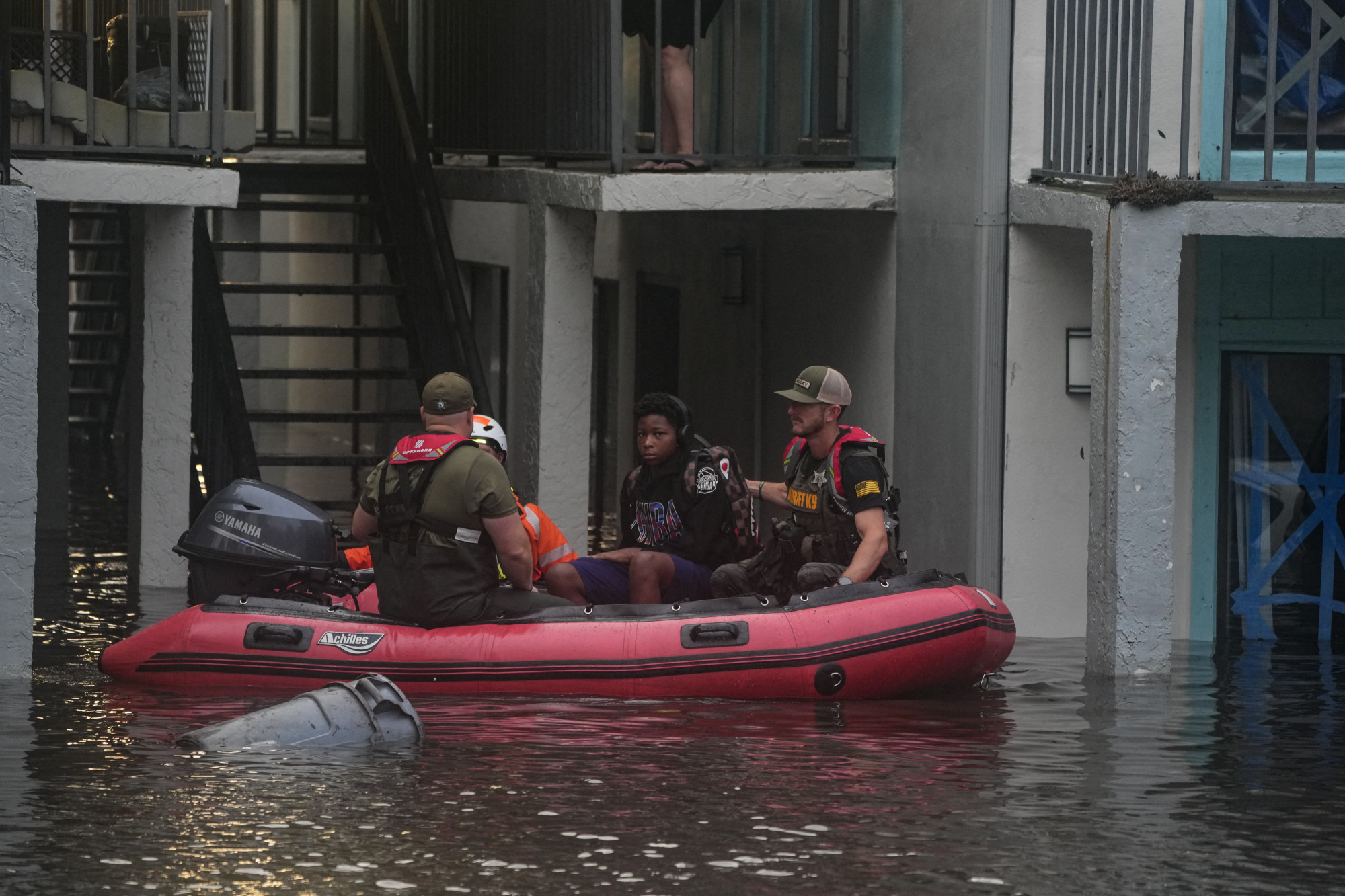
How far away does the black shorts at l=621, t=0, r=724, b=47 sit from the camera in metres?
12.0

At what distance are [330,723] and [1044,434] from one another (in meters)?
4.34

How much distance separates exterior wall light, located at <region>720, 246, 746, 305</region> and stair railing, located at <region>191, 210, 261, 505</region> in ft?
10.4

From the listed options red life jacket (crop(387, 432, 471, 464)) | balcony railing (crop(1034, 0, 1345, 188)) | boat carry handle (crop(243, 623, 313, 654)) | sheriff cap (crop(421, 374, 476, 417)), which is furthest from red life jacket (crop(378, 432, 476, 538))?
balcony railing (crop(1034, 0, 1345, 188))

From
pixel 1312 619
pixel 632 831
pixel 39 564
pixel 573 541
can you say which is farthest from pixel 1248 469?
pixel 39 564

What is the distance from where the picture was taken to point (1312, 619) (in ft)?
38.0

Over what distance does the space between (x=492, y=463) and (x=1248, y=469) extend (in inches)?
168

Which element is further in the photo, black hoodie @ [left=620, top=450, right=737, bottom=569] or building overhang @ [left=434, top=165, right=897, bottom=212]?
building overhang @ [left=434, top=165, right=897, bottom=212]

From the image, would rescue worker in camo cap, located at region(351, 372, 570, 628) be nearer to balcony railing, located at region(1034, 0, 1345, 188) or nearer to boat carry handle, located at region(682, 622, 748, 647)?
boat carry handle, located at region(682, 622, 748, 647)

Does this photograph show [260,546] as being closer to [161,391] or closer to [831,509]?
[831,509]

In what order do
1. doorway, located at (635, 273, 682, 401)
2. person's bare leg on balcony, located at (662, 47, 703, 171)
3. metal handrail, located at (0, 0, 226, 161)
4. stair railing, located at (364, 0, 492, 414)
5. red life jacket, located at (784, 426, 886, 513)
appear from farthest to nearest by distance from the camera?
doorway, located at (635, 273, 682, 401) < stair railing, located at (364, 0, 492, 414) < person's bare leg on balcony, located at (662, 47, 703, 171) < metal handrail, located at (0, 0, 226, 161) < red life jacket, located at (784, 426, 886, 513)

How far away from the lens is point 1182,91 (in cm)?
974

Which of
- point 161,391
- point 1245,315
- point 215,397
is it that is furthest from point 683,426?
point 215,397

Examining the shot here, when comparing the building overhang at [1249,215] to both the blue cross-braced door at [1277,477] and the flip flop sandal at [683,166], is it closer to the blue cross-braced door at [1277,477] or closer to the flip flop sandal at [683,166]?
the blue cross-braced door at [1277,477]

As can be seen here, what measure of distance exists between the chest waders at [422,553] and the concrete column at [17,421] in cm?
144
